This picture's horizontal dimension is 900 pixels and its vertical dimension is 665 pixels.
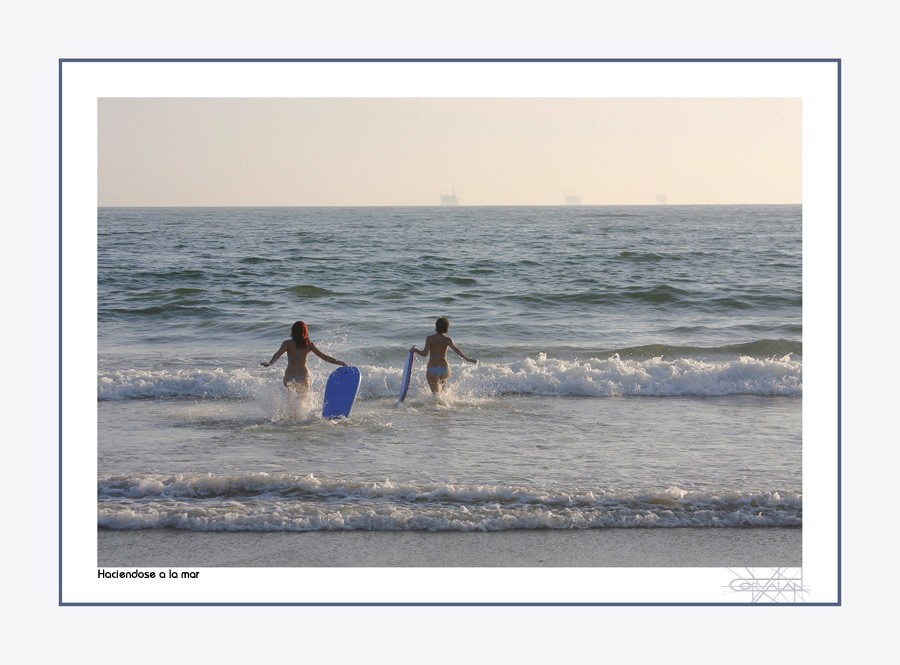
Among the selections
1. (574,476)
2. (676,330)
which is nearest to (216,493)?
(574,476)

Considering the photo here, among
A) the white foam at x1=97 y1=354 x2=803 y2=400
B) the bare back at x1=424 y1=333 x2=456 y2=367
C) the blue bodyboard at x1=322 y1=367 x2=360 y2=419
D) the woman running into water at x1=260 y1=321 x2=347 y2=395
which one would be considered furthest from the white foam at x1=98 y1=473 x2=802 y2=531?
the white foam at x1=97 y1=354 x2=803 y2=400

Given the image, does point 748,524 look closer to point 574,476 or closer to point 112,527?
point 574,476

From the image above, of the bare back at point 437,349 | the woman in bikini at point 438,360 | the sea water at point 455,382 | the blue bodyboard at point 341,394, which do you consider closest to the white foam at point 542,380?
the sea water at point 455,382

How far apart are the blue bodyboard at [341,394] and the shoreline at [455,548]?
2928 millimetres

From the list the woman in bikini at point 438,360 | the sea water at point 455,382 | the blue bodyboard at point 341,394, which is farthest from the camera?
the woman in bikini at point 438,360

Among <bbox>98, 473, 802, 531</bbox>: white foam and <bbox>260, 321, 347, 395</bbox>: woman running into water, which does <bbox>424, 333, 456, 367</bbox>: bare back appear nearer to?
<bbox>260, 321, 347, 395</bbox>: woman running into water

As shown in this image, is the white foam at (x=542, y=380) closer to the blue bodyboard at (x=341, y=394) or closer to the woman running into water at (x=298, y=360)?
the woman running into water at (x=298, y=360)

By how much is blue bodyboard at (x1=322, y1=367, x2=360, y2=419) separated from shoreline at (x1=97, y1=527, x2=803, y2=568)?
293 cm

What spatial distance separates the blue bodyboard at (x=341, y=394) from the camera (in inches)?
328

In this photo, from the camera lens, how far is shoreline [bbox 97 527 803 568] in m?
5.12

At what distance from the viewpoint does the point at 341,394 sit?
8367mm

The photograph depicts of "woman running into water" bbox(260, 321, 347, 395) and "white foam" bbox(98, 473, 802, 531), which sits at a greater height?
"woman running into water" bbox(260, 321, 347, 395)

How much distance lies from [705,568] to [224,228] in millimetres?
17368

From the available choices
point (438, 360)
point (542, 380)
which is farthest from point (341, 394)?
point (542, 380)
